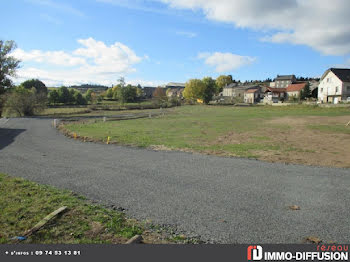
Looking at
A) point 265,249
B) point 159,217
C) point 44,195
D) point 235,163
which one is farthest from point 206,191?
point 44,195

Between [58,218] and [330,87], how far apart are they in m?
73.1

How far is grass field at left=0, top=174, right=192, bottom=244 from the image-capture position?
14.5 feet

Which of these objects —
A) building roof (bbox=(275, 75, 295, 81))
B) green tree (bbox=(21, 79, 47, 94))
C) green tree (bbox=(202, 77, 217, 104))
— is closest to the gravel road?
green tree (bbox=(202, 77, 217, 104))

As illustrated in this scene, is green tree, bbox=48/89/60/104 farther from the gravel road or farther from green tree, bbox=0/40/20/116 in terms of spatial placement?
the gravel road

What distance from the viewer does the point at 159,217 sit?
5.36m

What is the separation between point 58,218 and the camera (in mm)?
5090

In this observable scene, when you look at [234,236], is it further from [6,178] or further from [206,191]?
[6,178]

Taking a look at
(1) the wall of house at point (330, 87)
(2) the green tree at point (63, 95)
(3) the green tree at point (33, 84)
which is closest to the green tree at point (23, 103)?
(2) the green tree at point (63, 95)

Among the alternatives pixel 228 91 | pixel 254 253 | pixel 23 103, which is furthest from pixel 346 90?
pixel 228 91

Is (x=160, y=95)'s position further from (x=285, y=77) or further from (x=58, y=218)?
(x=58, y=218)

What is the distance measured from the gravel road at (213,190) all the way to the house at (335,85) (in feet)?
193

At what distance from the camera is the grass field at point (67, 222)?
4414mm

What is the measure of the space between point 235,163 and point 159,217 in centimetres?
579

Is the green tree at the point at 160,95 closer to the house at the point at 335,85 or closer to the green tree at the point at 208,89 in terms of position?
the green tree at the point at 208,89
